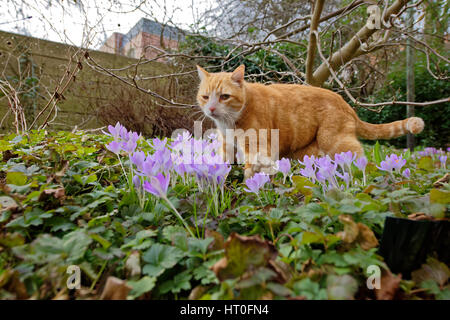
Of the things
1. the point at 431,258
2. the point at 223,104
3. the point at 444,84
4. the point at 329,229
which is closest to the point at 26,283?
the point at 329,229

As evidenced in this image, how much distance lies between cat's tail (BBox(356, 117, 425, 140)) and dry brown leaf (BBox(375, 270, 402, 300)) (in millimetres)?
1907

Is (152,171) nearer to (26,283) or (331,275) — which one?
(26,283)

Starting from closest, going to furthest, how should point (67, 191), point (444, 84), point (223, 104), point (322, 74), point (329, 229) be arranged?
1. point (329, 229)
2. point (67, 191)
3. point (223, 104)
4. point (322, 74)
5. point (444, 84)

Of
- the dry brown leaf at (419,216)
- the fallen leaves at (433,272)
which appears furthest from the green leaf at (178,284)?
the dry brown leaf at (419,216)

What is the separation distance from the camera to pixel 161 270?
2.30 feet

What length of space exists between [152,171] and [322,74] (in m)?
3.93

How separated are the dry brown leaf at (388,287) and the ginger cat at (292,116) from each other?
1.84m

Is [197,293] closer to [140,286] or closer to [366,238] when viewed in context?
[140,286]

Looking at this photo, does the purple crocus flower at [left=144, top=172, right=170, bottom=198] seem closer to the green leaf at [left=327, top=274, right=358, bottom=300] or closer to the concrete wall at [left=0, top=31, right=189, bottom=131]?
the green leaf at [left=327, top=274, right=358, bottom=300]

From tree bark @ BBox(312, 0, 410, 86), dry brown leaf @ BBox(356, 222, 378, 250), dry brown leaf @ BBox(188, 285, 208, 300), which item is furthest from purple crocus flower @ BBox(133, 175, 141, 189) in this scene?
tree bark @ BBox(312, 0, 410, 86)

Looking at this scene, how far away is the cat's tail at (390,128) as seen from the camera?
2170mm

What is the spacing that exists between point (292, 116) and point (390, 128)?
89cm

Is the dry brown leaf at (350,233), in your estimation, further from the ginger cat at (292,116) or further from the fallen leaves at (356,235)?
the ginger cat at (292,116)

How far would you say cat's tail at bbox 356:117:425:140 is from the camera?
217cm
